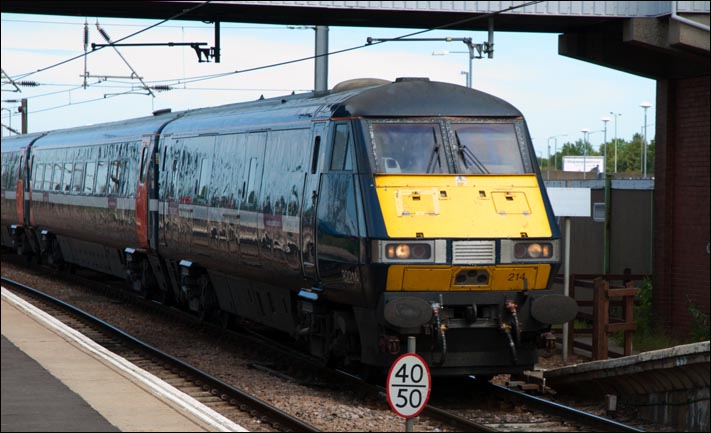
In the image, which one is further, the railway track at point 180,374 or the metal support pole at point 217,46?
the metal support pole at point 217,46

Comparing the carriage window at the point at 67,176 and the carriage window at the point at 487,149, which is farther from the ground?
the carriage window at the point at 487,149

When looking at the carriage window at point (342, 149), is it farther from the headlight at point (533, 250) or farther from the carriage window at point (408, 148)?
the headlight at point (533, 250)

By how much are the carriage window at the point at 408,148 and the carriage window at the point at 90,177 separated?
44.7 feet

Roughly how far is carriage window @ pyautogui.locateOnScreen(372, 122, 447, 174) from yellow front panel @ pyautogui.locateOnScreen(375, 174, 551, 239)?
0.16 metres

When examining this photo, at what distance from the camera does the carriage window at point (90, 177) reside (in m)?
25.2

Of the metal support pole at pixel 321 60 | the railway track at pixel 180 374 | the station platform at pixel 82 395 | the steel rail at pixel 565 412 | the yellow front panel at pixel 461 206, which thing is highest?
the metal support pole at pixel 321 60

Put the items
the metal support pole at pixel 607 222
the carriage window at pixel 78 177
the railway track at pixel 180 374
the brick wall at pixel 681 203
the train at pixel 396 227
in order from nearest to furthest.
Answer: the railway track at pixel 180 374 → the train at pixel 396 227 → the brick wall at pixel 681 203 → the metal support pole at pixel 607 222 → the carriage window at pixel 78 177

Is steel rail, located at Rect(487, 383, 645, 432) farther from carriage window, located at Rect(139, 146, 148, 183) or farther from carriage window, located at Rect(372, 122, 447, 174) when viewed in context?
carriage window, located at Rect(139, 146, 148, 183)

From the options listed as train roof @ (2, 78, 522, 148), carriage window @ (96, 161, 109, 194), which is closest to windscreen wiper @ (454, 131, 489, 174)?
train roof @ (2, 78, 522, 148)

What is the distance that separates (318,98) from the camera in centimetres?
1456

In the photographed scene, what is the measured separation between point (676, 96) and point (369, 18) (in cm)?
516

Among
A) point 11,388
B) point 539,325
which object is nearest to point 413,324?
point 539,325

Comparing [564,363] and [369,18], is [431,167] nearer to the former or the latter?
[564,363]

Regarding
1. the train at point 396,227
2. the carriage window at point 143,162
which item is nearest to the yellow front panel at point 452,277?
the train at point 396,227
